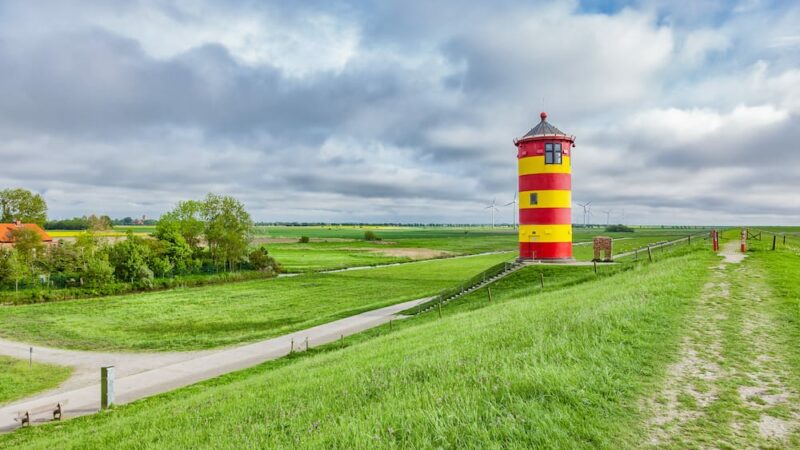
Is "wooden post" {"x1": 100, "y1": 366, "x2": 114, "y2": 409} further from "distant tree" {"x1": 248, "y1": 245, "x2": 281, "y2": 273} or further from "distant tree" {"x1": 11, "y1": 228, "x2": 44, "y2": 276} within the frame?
"distant tree" {"x1": 248, "y1": 245, "x2": 281, "y2": 273}

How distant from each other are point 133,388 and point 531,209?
2751 cm

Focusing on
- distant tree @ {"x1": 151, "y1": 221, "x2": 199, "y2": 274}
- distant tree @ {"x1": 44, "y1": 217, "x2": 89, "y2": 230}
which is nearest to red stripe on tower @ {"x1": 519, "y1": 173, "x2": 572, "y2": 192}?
distant tree @ {"x1": 151, "y1": 221, "x2": 199, "y2": 274}

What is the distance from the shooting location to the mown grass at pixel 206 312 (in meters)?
28.2

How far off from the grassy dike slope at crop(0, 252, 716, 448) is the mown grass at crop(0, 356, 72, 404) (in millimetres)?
7543

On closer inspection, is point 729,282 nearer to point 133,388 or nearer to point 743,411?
point 743,411

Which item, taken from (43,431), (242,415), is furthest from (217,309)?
(242,415)

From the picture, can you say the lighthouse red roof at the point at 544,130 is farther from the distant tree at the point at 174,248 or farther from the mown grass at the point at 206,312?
the distant tree at the point at 174,248

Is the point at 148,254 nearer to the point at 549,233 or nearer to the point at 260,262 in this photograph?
the point at 260,262

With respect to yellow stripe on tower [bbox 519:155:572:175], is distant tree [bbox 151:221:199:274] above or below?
below

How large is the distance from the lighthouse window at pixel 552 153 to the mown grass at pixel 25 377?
3281cm

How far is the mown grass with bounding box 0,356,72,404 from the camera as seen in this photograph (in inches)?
715

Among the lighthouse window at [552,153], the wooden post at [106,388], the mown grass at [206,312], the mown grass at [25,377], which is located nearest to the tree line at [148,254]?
the mown grass at [206,312]

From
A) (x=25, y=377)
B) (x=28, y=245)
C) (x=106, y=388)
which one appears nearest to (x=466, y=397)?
(x=106, y=388)

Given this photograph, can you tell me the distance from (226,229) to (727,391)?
7442 cm
